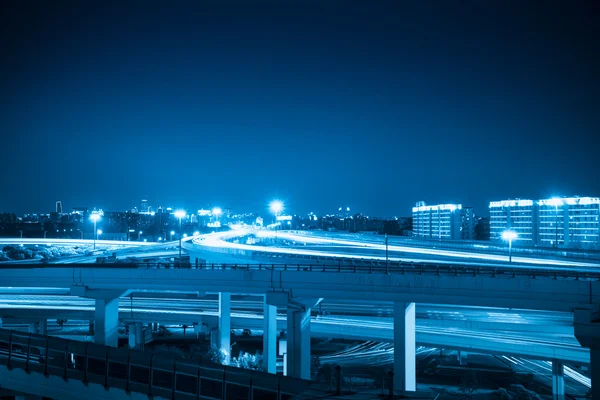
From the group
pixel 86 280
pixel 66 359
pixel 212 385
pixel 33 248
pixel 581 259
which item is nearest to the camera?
pixel 212 385

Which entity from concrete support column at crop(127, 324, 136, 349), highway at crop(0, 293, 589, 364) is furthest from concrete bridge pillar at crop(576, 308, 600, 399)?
concrete support column at crop(127, 324, 136, 349)

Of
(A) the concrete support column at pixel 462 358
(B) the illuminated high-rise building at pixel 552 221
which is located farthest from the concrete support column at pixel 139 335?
(B) the illuminated high-rise building at pixel 552 221

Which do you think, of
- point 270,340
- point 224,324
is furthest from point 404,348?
point 224,324

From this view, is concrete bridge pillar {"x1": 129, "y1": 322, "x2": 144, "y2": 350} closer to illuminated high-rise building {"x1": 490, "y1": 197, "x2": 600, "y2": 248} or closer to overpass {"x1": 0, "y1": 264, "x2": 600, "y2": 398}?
overpass {"x1": 0, "y1": 264, "x2": 600, "y2": 398}

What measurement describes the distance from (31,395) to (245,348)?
53.5 feet

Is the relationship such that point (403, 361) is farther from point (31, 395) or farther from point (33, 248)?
point (33, 248)

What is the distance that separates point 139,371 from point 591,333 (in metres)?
16.3

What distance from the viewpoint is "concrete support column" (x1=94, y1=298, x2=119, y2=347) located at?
23234 mm

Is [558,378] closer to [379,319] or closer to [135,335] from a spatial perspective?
[379,319]

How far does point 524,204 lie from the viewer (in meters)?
94.1

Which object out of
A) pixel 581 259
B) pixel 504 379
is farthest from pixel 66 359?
pixel 581 259

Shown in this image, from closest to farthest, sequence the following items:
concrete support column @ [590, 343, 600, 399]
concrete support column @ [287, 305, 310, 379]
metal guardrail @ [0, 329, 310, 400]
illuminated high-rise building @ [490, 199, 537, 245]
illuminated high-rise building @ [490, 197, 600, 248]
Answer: metal guardrail @ [0, 329, 310, 400] < concrete support column @ [590, 343, 600, 399] < concrete support column @ [287, 305, 310, 379] < illuminated high-rise building @ [490, 197, 600, 248] < illuminated high-rise building @ [490, 199, 537, 245]

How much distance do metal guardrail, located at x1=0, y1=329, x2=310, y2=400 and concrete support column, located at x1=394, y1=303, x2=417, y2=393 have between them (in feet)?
25.6

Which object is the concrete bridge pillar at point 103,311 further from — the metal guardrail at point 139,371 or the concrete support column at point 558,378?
the concrete support column at point 558,378
